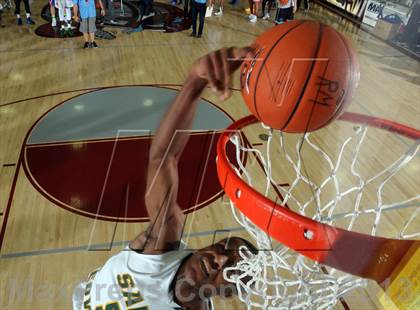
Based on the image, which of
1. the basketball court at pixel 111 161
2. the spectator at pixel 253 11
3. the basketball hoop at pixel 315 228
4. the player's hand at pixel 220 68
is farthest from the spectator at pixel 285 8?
the player's hand at pixel 220 68

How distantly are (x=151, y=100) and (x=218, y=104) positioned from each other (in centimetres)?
68

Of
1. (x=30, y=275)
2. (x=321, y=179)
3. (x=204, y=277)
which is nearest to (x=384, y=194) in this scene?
(x=321, y=179)

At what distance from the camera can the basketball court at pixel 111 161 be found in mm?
2076

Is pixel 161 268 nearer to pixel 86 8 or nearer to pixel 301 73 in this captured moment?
pixel 301 73

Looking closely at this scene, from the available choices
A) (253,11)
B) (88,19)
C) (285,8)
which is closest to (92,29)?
(88,19)

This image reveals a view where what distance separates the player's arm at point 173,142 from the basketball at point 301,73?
0.06m

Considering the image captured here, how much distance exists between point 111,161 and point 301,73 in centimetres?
220

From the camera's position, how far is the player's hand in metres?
0.80

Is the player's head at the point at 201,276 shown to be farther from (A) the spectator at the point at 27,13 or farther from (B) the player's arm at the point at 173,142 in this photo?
(A) the spectator at the point at 27,13

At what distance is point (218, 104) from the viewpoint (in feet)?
12.1

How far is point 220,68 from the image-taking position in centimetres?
80

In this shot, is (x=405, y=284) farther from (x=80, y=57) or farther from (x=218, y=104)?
(x=80, y=57)

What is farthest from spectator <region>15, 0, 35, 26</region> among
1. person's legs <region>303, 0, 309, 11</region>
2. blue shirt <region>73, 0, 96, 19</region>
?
person's legs <region>303, 0, 309, 11</region>

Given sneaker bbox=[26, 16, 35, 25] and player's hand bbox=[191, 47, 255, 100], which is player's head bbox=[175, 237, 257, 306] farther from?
sneaker bbox=[26, 16, 35, 25]
